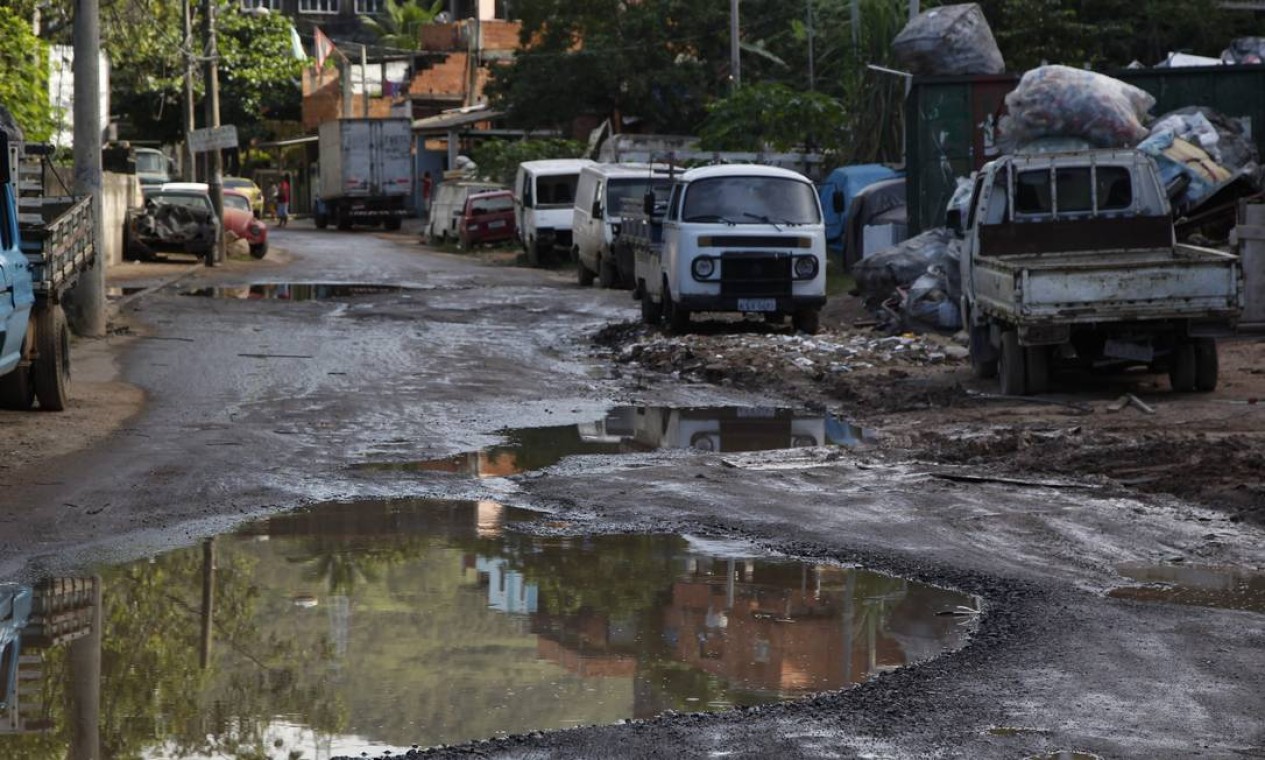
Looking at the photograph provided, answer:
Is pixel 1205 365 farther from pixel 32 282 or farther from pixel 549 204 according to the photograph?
pixel 549 204

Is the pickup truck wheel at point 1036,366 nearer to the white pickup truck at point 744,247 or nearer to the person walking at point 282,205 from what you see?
the white pickup truck at point 744,247

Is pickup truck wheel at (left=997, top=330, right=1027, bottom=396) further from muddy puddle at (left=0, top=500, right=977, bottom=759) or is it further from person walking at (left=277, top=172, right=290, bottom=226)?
person walking at (left=277, top=172, right=290, bottom=226)

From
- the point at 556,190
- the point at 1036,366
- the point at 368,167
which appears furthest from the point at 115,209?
the point at 1036,366

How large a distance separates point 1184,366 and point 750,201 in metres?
8.07

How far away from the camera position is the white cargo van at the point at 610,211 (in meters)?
31.3

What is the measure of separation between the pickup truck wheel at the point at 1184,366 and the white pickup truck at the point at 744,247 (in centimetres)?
706

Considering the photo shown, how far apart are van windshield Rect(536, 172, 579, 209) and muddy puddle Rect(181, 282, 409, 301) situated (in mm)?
A: 8321

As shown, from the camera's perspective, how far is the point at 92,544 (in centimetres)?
890

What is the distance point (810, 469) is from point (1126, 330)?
4.26 meters

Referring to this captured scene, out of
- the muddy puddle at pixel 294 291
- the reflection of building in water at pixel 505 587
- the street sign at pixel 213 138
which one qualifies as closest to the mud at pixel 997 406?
the reflection of building in water at pixel 505 587

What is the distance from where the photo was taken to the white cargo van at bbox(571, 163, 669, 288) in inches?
1233

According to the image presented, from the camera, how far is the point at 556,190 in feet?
130

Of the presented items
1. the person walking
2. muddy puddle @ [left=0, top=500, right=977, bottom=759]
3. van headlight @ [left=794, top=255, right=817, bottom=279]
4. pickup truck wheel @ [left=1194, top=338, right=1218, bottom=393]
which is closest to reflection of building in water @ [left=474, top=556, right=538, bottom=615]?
muddy puddle @ [left=0, top=500, right=977, bottom=759]

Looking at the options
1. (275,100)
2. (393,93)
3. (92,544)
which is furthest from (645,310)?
(275,100)
